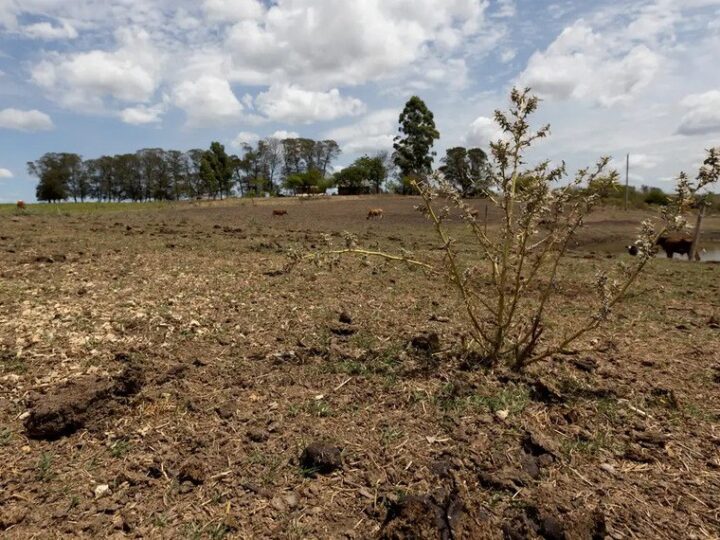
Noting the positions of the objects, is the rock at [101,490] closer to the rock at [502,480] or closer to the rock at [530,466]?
the rock at [502,480]

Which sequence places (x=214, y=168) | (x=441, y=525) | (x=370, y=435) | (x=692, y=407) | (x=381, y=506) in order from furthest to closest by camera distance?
Answer: 1. (x=214, y=168)
2. (x=692, y=407)
3. (x=370, y=435)
4. (x=381, y=506)
5. (x=441, y=525)

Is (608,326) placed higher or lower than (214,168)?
lower

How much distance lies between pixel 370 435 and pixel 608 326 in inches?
125

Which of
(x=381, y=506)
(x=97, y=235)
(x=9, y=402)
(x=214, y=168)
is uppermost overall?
(x=214, y=168)

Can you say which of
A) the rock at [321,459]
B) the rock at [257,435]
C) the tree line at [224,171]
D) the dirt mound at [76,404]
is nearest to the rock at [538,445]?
the rock at [321,459]

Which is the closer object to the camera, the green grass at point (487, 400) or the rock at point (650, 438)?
the rock at point (650, 438)

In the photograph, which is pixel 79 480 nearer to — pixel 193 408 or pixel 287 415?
pixel 193 408

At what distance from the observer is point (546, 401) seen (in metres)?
3.11

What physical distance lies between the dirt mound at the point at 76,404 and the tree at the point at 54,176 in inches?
2784

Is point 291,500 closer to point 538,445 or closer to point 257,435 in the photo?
point 257,435

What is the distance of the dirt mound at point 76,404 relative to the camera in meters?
2.62

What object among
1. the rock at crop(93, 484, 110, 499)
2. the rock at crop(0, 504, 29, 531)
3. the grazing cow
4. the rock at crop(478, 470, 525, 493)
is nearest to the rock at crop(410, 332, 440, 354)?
the rock at crop(478, 470, 525, 493)

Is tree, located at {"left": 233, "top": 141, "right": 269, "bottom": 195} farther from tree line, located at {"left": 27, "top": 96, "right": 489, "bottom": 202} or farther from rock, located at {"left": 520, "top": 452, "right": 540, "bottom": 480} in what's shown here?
rock, located at {"left": 520, "top": 452, "right": 540, "bottom": 480}

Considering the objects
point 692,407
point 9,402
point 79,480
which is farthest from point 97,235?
point 692,407
